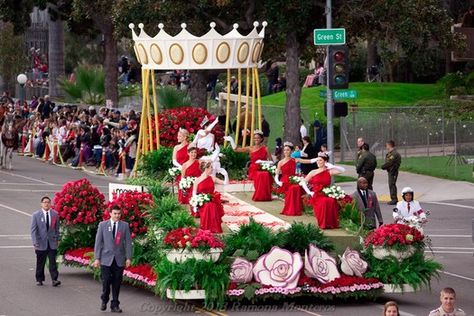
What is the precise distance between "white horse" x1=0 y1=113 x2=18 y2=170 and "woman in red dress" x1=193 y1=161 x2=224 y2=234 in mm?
22491

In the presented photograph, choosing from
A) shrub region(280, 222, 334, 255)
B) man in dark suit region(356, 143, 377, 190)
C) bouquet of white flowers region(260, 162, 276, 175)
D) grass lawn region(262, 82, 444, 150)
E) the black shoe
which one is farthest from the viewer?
grass lawn region(262, 82, 444, 150)

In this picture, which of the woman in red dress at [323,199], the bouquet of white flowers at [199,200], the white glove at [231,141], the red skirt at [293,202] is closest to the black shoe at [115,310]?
the bouquet of white flowers at [199,200]

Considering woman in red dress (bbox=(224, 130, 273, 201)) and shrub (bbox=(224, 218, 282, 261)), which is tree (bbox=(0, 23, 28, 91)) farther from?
shrub (bbox=(224, 218, 282, 261))

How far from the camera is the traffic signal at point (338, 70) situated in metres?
31.1

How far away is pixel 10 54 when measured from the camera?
67.1 m

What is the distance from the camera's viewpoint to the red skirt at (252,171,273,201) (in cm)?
2345

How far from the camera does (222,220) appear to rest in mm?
21797

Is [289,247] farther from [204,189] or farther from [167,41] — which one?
[167,41]

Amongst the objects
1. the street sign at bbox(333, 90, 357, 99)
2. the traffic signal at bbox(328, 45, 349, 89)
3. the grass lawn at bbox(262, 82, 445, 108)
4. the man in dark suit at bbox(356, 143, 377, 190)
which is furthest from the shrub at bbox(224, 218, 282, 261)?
the grass lawn at bbox(262, 82, 445, 108)

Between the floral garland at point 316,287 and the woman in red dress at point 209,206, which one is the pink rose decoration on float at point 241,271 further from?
the woman in red dress at point 209,206

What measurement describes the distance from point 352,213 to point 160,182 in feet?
12.0

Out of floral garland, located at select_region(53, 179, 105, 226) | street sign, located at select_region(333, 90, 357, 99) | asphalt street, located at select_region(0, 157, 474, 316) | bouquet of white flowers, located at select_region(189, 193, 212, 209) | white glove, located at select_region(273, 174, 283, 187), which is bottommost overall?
asphalt street, located at select_region(0, 157, 474, 316)

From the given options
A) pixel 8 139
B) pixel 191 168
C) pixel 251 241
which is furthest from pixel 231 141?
pixel 8 139

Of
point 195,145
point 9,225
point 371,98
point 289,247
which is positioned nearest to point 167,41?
point 195,145
